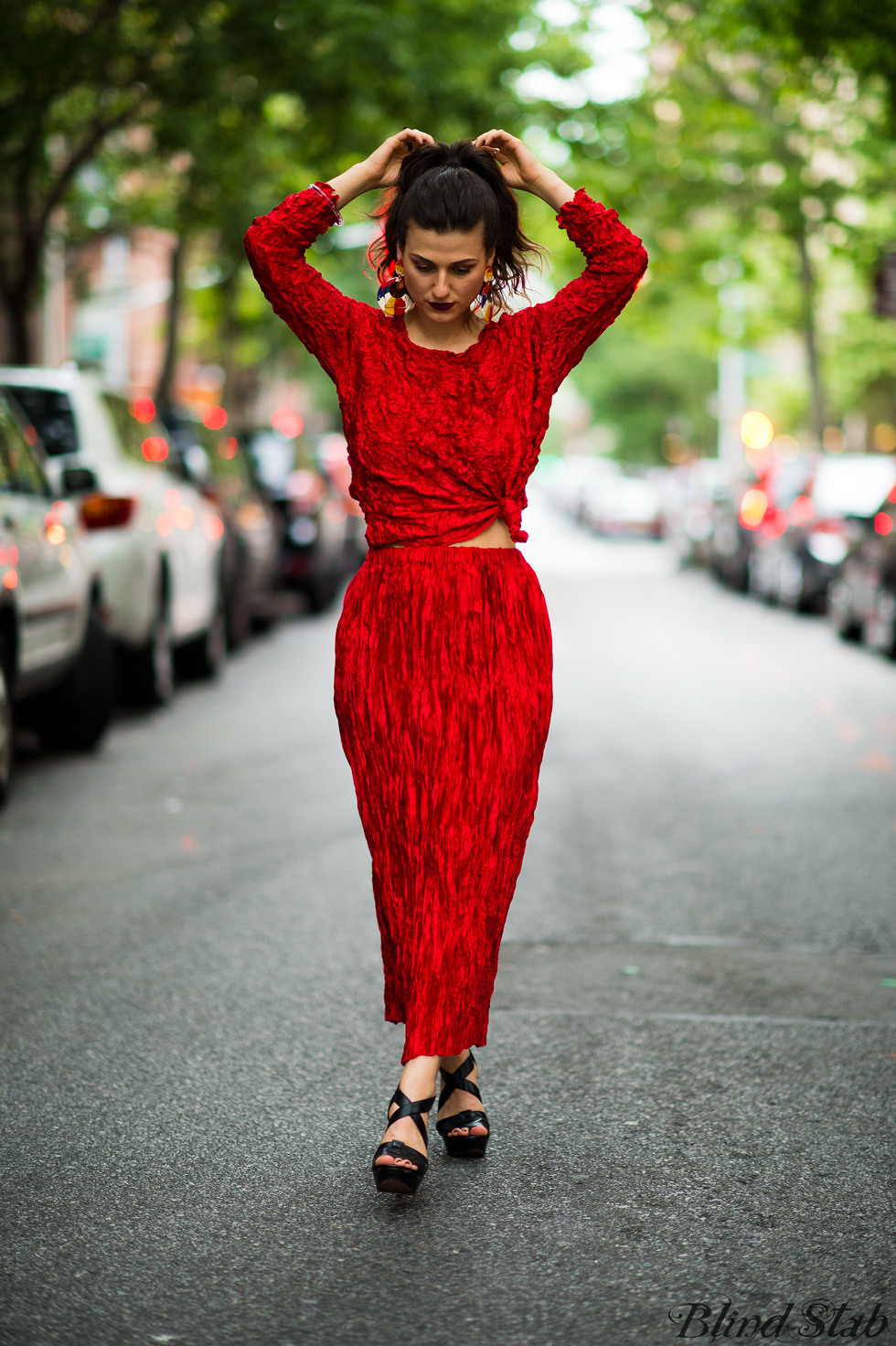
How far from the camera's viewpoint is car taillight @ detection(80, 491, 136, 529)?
388 inches

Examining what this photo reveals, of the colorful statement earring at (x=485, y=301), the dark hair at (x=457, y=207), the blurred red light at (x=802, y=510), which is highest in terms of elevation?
the dark hair at (x=457, y=207)

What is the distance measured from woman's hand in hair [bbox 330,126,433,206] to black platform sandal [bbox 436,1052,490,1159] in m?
1.84

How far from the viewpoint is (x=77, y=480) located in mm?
8844

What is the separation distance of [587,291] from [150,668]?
7.52 metres

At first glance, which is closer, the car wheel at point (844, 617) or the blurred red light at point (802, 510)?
the car wheel at point (844, 617)

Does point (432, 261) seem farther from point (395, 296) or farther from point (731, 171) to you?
point (731, 171)

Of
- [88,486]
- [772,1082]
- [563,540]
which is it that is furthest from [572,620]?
[563,540]

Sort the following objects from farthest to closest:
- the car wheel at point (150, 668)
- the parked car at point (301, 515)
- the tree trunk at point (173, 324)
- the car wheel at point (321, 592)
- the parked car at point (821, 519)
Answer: the tree trunk at point (173, 324) → the parked car at point (821, 519) → the car wheel at point (321, 592) → the parked car at point (301, 515) → the car wheel at point (150, 668)

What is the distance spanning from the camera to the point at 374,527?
3.63 metres

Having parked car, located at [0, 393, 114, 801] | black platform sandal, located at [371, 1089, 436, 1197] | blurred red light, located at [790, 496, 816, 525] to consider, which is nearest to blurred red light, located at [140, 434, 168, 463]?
parked car, located at [0, 393, 114, 801]

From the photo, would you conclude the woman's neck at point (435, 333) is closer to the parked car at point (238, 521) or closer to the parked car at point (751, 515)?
the parked car at point (238, 521)

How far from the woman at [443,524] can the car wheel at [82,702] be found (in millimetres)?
5566

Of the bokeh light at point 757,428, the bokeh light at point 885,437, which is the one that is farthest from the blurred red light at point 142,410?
the bokeh light at point 885,437

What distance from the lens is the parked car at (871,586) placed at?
1436cm
